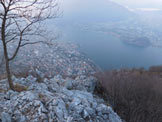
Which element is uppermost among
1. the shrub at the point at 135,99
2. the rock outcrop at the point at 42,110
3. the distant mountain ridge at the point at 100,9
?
the distant mountain ridge at the point at 100,9

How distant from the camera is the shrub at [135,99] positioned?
27.5 feet

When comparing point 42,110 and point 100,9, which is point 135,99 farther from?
point 100,9

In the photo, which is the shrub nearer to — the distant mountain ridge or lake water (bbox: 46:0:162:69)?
lake water (bbox: 46:0:162:69)

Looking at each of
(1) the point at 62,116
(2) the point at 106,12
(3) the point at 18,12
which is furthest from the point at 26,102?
(2) the point at 106,12

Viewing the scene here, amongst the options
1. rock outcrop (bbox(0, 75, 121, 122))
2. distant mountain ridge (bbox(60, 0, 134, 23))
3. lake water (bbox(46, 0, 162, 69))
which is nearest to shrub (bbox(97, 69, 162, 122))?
rock outcrop (bbox(0, 75, 121, 122))

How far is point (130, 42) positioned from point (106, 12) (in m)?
111

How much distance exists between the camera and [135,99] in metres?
9.94

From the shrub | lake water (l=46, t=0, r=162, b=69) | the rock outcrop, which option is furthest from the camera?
lake water (l=46, t=0, r=162, b=69)

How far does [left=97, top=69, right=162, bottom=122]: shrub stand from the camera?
8.38m

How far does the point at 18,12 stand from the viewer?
3543mm

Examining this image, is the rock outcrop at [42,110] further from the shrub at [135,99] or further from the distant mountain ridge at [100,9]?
the distant mountain ridge at [100,9]

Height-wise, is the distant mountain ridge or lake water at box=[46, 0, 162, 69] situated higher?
the distant mountain ridge

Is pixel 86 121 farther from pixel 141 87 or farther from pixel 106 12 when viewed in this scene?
pixel 106 12

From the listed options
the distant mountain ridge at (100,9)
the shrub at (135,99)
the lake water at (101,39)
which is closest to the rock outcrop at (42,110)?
the shrub at (135,99)
